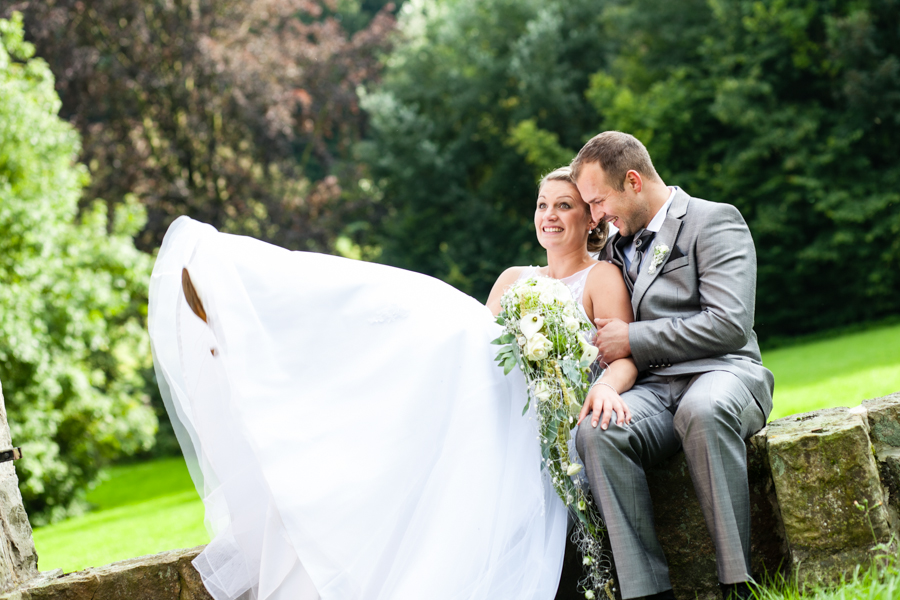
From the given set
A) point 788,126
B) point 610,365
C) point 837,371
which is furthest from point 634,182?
point 788,126

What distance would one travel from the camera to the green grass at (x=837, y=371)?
8.83 m

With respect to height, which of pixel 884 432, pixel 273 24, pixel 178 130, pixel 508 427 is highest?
pixel 273 24

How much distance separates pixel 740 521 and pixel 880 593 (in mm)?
489

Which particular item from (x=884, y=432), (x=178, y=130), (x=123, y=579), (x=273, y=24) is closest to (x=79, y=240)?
(x=178, y=130)

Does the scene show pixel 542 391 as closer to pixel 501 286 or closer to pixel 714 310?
pixel 714 310

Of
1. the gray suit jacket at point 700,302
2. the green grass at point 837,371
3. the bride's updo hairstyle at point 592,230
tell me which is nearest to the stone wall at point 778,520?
the gray suit jacket at point 700,302

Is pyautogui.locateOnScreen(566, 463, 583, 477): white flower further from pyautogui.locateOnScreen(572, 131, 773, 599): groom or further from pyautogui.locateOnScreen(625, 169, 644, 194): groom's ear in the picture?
pyautogui.locateOnScreen(625, 169, 644, 194): groom's ear

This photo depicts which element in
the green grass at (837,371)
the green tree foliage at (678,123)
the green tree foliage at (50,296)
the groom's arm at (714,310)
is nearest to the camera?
the groom's arm at (714,310)

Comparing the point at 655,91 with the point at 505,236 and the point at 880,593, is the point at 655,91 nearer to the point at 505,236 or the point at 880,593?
the point at 505,236

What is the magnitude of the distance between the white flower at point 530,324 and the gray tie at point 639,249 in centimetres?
62

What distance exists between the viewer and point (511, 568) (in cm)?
294

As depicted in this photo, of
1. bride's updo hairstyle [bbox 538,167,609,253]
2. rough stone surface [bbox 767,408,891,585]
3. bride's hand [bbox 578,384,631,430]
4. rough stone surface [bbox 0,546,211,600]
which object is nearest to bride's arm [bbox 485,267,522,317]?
bride's updo hairstyle [bbox 538,167,609,253]

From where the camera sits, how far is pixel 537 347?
9.88 ft

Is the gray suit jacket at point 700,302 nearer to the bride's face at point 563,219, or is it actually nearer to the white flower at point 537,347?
the white flower at point 537,347
